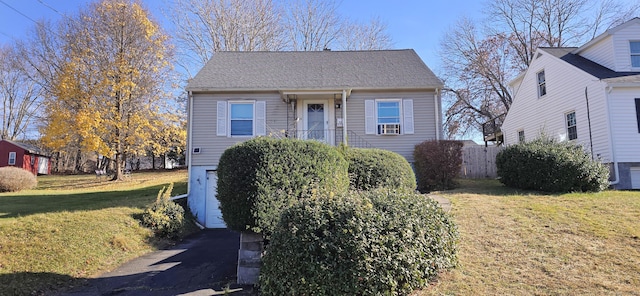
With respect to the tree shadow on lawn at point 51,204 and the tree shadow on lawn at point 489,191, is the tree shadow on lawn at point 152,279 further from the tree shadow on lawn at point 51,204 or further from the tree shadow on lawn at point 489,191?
the tree shadow on lawn at point 489,191

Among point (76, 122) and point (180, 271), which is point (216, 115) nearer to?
point (180, 271)

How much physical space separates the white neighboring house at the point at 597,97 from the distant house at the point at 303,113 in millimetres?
4798

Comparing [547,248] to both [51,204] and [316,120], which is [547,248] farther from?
[51,204]

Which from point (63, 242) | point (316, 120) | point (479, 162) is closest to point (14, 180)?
point (63, 242)

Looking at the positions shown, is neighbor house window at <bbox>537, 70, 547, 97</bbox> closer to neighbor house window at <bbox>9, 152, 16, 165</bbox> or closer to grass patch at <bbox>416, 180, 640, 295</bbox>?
grass patch at <bbox>416, 180, 640, 295</bbox>

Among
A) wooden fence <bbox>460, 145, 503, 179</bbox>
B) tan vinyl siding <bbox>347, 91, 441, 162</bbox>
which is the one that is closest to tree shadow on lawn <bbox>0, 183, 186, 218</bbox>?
tan vinyl siding <bbox>347, 91, 441, 162</bbox>

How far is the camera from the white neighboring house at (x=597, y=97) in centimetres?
1154

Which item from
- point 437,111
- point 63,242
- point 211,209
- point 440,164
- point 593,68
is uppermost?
point 593,68

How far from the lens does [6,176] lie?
47.3ft

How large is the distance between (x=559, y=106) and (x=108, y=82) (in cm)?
2017

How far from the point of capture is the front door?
43.9 feet

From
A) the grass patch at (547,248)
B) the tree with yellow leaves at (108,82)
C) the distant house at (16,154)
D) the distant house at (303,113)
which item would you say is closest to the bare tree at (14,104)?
the distant house at (16,154)

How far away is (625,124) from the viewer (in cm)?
1166

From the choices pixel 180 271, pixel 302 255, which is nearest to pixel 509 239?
pixel 302 255
